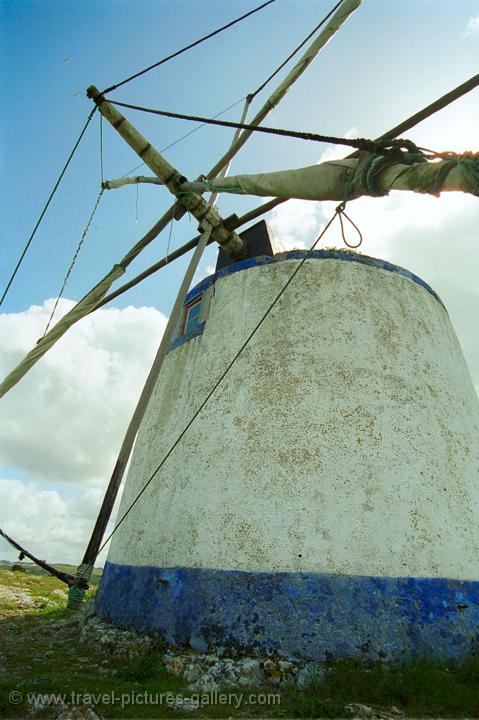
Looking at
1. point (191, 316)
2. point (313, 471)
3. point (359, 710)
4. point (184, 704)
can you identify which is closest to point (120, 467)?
point (191, 316)

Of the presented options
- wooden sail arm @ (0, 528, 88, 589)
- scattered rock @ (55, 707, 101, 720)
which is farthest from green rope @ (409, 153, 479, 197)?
wooden sail arm @ (0, 528, 88, 589)

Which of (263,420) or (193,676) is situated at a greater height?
(263,420)

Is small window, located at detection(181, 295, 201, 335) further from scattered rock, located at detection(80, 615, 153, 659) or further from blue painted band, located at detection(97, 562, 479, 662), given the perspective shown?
scattered rock, located at detection(80, 615, 153, 659)

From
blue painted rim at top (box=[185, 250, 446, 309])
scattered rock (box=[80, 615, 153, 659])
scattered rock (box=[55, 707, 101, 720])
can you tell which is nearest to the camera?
scattered rock (box=[55, 707, 101, 720])

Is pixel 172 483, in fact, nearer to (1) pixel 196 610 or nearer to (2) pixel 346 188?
(1) pixel 196 610

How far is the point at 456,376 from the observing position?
7531mm

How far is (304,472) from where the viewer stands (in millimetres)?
5895

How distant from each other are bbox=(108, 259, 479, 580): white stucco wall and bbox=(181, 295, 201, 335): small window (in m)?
0.71

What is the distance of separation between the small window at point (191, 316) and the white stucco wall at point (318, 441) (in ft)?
2.34

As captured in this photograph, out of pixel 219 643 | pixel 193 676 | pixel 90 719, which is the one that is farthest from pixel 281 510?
pixel 90 719

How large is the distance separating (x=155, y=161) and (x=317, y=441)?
6.99 m

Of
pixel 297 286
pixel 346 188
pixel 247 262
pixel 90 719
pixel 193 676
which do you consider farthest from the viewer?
pixel 247 262

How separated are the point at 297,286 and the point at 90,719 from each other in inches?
242

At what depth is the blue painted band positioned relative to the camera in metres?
4.98
